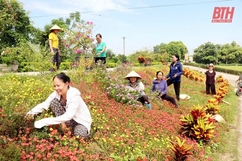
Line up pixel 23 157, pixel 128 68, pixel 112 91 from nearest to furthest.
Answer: pixel 23 157 → pixel 112 91 → pixel 128 68

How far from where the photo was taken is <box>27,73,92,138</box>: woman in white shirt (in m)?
3.75

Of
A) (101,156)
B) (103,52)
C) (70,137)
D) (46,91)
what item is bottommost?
(101,156)

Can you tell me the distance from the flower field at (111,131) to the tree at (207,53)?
9320cm

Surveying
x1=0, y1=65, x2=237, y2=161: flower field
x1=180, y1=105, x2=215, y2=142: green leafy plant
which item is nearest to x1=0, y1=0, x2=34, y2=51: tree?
x1=0, y1=65, x2=237, y2=161: flower field

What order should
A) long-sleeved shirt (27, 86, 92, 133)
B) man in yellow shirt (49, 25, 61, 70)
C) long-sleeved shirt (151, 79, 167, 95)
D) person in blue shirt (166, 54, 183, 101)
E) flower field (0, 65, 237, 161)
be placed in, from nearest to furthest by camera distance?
flower field (0, 65, 237, 161)
long-sleeved shirt (27, 86, 92, 133)
long-sleeved shirt (151, 79, 167, 95)
person in blue shirt (166, 54, 183, 101)
man in yellow shirt (49, 25, 61, 70)

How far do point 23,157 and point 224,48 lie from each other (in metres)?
105


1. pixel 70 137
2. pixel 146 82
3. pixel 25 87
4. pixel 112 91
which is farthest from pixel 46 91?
pixel 146 82

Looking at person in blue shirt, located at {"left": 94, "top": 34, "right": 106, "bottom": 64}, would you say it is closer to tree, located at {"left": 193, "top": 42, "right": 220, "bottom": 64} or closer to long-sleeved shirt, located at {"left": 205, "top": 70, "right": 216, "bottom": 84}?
long-sleeved shirt, located at {"left": 205, "top": 70, "right": 216, "bottom": 84}

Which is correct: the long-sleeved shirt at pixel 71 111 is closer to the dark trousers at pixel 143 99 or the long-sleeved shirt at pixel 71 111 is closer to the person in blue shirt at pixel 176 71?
the dark trousers at pixel 143 99

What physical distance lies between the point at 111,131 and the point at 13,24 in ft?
84.8

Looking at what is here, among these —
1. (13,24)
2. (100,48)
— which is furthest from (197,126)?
(13,24)

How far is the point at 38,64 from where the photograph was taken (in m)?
8.57

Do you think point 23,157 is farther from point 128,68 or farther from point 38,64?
point 128,68

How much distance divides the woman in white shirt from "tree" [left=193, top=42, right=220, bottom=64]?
96998 mm
